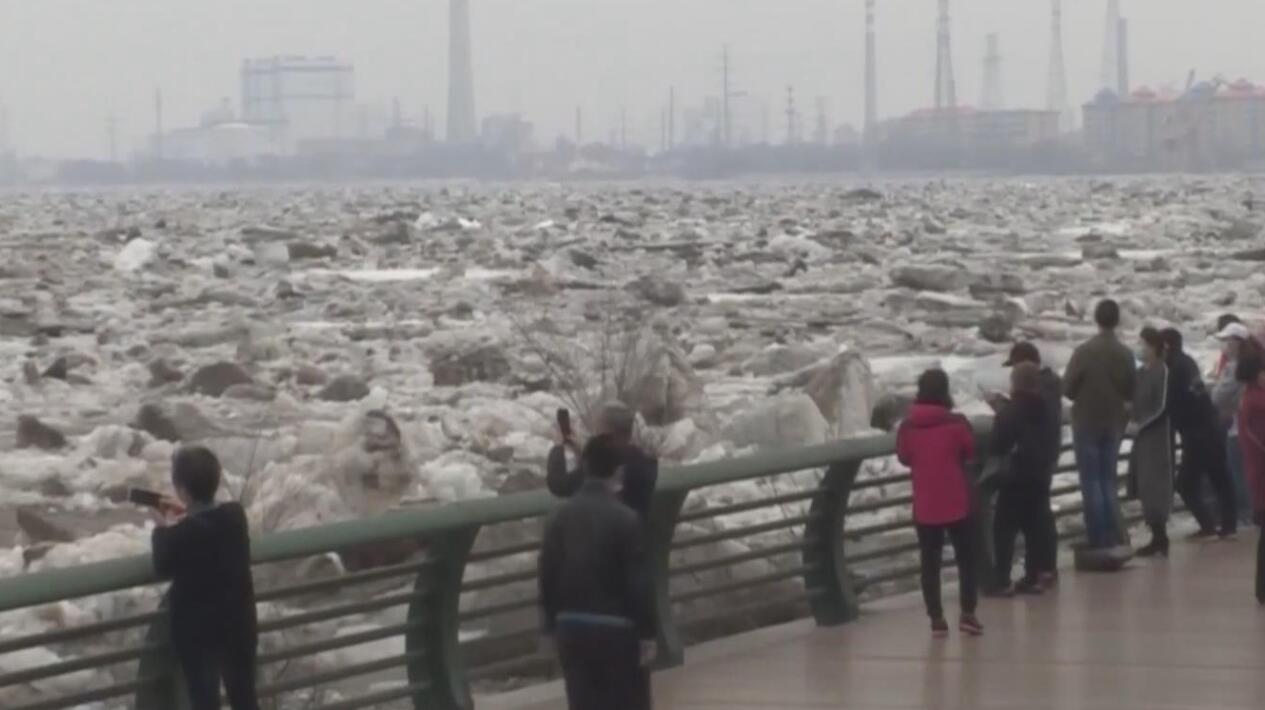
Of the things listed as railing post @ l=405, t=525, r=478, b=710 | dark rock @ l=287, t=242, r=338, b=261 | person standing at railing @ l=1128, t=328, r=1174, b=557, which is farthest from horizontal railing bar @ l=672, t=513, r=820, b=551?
dark rock @ l=287, t=242, r=338, b=261

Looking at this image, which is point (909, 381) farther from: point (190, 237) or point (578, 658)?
point (190, 237)

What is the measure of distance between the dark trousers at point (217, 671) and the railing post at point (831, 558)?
4.42 m

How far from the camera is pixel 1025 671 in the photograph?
10438mm

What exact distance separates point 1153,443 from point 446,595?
557 centimetres

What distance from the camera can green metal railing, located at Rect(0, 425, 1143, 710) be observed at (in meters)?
8.20

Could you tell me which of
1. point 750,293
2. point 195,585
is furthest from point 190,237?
point 195,585

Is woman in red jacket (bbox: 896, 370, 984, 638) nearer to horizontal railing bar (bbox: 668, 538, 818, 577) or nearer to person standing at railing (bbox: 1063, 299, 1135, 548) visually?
horizontal railing bar (bbox: 668, 538, 818, 577)

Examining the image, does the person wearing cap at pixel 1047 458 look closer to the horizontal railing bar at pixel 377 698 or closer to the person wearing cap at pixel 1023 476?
the person wearing cap at pixel 1023 476

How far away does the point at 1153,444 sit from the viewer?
13867mm

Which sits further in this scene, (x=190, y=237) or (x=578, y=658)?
(x=190, y=237)

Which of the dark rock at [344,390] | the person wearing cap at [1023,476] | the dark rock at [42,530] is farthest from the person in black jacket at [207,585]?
the dark rock at [344,390]

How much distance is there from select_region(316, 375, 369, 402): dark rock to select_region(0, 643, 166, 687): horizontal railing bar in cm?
1924

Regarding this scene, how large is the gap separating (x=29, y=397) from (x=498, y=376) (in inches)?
212

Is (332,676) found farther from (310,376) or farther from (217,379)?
(310,376)
